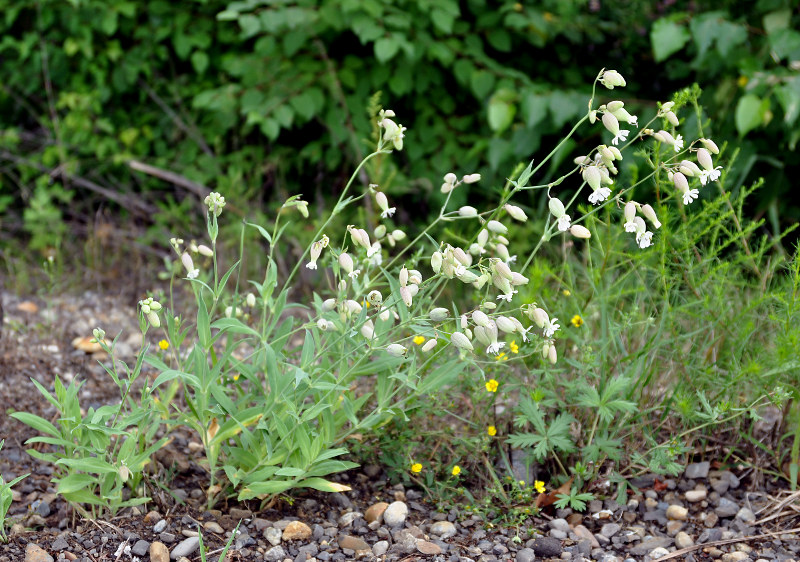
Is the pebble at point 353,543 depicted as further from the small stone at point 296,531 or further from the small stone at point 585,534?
the small stone at point 585,534

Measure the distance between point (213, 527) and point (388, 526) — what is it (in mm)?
450

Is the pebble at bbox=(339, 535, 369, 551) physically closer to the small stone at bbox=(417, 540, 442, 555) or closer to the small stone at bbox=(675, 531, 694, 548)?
the small stone at bbox=(417, 540, 442, 555)

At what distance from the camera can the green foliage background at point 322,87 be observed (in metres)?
3.94

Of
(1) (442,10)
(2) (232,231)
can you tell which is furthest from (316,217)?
(1) (442,10)

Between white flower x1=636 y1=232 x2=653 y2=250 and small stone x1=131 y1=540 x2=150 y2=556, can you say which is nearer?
white flower x1=636 y1=232 x2=653 y2=250

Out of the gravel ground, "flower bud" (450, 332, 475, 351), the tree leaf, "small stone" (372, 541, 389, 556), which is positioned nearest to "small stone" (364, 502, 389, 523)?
the gravel ground

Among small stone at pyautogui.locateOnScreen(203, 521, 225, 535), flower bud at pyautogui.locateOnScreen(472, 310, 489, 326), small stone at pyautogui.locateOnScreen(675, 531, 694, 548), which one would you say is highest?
flower bud at pyautogui.locateOnScreen(472, 310, 489, 326)

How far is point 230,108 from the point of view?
4.34 metres

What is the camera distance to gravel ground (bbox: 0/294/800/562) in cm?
205

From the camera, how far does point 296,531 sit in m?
2.12

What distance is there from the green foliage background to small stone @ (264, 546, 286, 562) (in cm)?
200

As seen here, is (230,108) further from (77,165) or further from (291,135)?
(77,165)

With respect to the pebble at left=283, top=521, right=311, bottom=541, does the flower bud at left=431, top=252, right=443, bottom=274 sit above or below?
above

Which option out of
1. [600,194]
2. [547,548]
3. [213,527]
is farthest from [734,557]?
[213,527]
